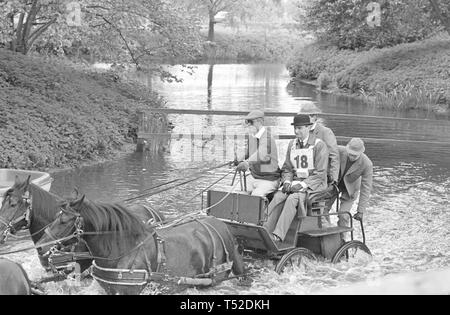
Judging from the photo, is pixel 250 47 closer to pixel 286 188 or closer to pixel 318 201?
pixel 318 201

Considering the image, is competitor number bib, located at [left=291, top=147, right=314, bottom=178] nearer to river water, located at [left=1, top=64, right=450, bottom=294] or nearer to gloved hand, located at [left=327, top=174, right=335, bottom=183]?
gloved hand, located at [left=327, top=174, right=335, bottom=183]

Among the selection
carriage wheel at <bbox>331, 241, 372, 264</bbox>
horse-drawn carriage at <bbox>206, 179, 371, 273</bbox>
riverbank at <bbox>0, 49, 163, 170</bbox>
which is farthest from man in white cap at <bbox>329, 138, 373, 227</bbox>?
riverbank at <bbox>0, 49, 163, 170</bbox>

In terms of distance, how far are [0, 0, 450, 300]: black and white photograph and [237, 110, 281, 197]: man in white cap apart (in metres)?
0.02

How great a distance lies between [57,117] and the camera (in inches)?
663

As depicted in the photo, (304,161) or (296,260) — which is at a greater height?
(304,161)

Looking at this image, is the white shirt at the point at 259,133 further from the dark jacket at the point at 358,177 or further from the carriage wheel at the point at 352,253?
the carriage wheel at the point at 352,253

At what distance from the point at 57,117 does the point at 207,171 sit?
7.21 metres

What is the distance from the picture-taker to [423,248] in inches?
435

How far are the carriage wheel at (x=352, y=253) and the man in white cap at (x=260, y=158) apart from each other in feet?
3.86

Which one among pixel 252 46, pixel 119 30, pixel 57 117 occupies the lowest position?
pixel 57 117

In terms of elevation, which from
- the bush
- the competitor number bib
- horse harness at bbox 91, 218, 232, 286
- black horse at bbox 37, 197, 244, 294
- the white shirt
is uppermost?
the bush

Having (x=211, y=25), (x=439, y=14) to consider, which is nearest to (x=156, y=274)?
(x=439, y=14)

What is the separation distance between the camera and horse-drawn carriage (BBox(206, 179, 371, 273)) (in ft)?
28.0
